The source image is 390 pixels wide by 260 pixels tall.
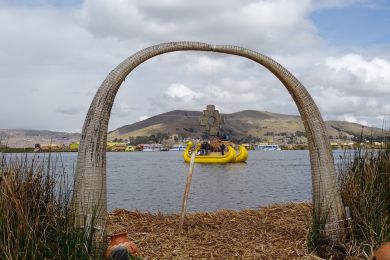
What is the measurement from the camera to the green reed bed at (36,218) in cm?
455

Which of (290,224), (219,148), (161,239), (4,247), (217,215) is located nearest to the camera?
(4,247)

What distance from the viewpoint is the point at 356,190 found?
6164mm

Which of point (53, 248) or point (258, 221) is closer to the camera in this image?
point (53, 248)

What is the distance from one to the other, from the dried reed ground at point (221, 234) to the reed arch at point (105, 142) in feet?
1.34

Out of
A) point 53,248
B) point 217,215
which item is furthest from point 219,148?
point 53,248

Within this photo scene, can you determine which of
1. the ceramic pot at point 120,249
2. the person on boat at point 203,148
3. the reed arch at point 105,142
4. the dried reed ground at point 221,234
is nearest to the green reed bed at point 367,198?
the reed arch at point 105,142

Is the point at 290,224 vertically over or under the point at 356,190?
under

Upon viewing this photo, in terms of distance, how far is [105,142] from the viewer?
18.5ft

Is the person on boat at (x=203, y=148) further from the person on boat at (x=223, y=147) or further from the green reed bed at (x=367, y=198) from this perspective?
the green reed bed at (x=367, y=198)

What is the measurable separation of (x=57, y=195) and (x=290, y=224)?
11.5ft

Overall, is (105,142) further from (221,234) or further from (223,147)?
(223,147)

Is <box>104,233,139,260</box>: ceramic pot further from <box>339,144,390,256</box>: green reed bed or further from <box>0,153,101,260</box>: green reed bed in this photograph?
<box>339,144,390,256</box>: green reed bed

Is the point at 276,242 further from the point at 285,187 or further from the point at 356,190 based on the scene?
the point at 285,187

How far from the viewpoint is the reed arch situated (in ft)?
17.9
